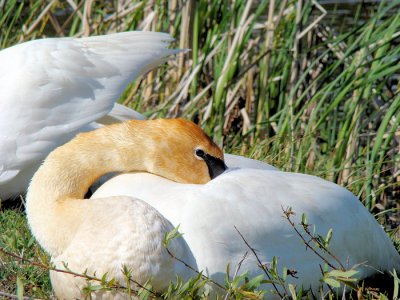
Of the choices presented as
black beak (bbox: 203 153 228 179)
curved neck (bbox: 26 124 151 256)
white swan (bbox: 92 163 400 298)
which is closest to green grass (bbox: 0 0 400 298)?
white swan (bbox: 92 163 400 298)

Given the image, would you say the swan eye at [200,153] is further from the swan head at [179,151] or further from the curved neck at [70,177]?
the curved neck at [70,177]

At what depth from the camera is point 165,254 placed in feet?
9.00

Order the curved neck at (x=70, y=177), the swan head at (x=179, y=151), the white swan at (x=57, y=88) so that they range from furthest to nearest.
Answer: the white swan at (x=57, y=88)
the swan head at (x=179, y=151)
the curved neck at (x=70, y=177)

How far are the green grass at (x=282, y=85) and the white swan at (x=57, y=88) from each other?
0.77m

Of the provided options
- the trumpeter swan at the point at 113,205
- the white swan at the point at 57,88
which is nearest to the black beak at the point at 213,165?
the trumpeter swan at the point at 113,205

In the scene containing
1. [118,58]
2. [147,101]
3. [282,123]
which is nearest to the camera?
[118,58]

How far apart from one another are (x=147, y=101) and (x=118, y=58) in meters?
1.12

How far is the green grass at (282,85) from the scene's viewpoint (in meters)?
5.06

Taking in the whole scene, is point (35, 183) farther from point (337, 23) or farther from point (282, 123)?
point (337, 23)

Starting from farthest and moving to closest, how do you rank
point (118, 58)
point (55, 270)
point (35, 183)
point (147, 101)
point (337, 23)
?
point (337, 23)
point (147, 101)
point (118, 58)
point (35, 183)
point (55, 270)

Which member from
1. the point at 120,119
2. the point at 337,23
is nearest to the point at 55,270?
the point at 120,119

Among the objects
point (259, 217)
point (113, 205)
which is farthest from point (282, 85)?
point (113, 205)

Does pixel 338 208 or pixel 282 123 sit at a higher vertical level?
pixel 338 208

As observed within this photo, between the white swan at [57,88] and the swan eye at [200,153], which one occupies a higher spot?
the swan eye at [200,153]
